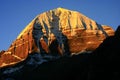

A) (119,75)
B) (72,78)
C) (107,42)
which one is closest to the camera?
(119,75)

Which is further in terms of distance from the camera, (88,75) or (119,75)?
(88,75)

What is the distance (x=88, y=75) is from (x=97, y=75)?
23.8ft

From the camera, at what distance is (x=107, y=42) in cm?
16500

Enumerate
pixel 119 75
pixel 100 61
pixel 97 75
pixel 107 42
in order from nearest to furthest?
pixel 119 75 → pixel 97 75 → pixel 100 61 → pixel 107 42

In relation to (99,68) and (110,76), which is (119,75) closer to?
(110,76)

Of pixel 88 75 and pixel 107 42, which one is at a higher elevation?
pixel 107 42

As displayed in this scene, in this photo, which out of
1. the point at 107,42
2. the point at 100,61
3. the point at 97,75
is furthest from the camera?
the point at 107,42

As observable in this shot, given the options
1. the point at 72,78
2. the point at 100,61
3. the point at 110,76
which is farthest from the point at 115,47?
the point at 72,78

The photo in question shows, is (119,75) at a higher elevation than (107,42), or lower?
lower

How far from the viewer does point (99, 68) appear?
146000 millimetres

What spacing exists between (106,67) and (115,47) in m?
12.4

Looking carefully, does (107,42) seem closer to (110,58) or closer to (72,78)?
(110,58)

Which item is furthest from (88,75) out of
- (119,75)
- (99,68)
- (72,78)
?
(72,78)

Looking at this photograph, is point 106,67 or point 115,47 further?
point 115,47
